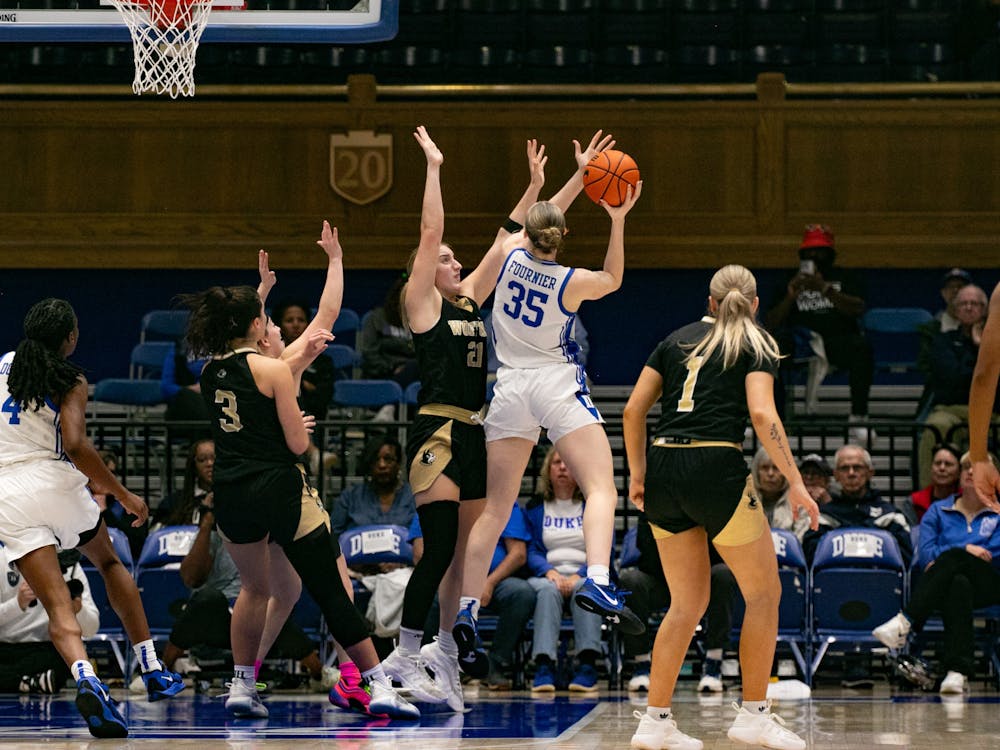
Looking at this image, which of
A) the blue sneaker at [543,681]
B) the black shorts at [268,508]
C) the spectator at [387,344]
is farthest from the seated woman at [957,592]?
the spectator at [387,344]

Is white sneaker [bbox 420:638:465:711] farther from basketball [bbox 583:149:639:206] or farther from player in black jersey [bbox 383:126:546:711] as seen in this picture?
basketball [bbox 583:149:639:206]

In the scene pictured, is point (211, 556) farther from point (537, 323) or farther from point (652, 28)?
point (652, 28)

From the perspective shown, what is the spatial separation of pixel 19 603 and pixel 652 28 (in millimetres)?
9595

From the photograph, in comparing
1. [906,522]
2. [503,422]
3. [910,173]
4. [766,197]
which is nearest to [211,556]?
[503,422]

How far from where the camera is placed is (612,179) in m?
7.64

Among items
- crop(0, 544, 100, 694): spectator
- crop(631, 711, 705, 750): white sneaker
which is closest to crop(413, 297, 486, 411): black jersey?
crop(631, 711, 705, 750): white sneaker

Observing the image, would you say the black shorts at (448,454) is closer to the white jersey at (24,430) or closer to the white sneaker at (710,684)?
the white jersey at (24,430)

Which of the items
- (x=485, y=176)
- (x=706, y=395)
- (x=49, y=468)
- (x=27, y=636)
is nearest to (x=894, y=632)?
(x=706, y=395)

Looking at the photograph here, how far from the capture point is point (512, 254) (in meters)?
7.76

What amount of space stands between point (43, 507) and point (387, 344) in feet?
20.9

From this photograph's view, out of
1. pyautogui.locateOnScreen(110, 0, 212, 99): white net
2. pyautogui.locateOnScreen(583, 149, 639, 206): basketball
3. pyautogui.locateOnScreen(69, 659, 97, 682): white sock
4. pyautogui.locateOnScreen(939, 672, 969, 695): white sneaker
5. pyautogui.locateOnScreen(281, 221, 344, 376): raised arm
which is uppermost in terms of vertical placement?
pyautogui.locateOnScreen(110, 0, 212, 99): white net

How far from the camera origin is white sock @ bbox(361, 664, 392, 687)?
7395 millimetres

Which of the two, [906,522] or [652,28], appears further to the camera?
[652,28]

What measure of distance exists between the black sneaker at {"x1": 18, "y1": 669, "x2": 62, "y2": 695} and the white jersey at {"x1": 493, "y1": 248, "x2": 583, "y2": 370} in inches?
167
